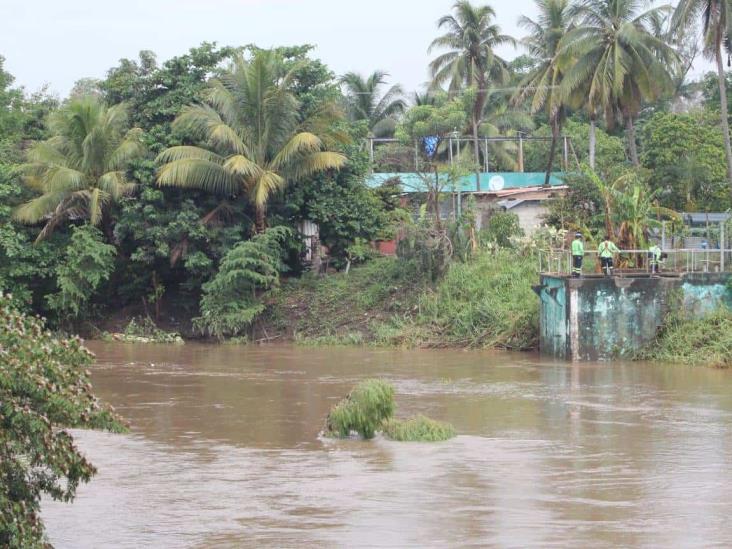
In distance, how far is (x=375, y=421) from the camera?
47.6ft

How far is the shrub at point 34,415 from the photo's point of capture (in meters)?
7.88

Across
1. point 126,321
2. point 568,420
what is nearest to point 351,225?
point 126,321

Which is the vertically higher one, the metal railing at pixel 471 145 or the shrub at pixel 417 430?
the metal railing at pixel 471 145

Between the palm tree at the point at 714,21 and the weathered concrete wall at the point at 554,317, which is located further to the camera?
the palm tree at the point at 714,21

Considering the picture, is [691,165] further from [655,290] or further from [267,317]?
[267,317]

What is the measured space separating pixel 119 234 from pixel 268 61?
6.34m

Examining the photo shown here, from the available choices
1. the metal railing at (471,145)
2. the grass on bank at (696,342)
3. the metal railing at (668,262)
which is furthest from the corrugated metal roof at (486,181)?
the grass on bank at (696,342)

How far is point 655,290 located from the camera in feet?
79.6

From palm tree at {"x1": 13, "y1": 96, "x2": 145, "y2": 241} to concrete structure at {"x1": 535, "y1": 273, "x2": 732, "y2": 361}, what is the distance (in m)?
12.5

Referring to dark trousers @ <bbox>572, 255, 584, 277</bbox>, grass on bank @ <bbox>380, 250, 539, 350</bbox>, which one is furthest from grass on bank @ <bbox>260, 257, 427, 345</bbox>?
dark trousers @ <bbox>572, 255, 584, 277</bbox>

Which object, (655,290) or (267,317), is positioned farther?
(267,317)

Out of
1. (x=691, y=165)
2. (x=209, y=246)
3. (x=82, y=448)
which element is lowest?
(x=82, y=448)

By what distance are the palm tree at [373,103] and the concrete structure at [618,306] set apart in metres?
24.7

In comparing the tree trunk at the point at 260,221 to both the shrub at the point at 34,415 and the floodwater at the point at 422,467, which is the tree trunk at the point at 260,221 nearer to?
the floodwater at the point at 422,467
